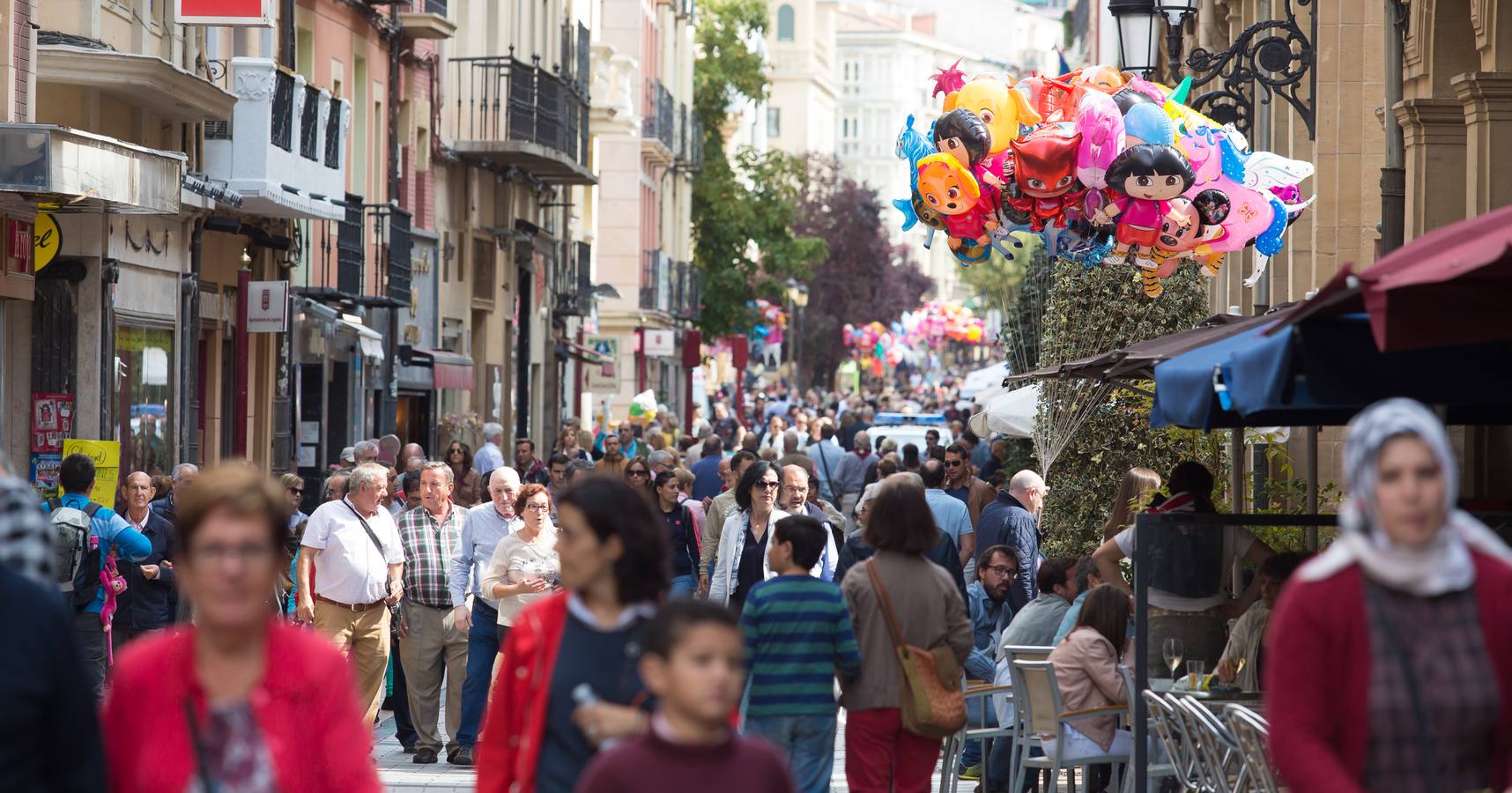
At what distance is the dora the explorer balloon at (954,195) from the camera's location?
41.9 feet

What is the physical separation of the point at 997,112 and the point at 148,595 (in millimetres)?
5744

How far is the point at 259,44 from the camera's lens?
Answer: 84.1ft

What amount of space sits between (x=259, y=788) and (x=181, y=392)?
18.8 metres

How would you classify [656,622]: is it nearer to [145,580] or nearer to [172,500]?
[145,580]

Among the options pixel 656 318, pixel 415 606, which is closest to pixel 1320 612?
pixel 415 606

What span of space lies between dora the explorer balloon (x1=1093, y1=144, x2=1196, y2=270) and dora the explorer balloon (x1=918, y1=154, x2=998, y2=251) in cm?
64

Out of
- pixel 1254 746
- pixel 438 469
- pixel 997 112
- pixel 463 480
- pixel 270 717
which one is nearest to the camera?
pixel 270 717

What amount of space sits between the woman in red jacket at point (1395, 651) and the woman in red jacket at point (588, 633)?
1539 millimetres

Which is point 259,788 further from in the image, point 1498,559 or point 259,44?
point 259,44

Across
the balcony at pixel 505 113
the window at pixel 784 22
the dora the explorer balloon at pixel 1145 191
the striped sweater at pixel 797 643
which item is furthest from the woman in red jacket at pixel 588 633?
the window at pixel 784 22

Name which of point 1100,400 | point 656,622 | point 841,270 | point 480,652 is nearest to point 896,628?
point 656,622

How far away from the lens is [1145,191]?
1227cm

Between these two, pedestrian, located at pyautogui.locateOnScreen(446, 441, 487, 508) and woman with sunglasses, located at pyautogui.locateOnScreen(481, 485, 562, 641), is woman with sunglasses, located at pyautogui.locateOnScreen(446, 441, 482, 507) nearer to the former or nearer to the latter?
pedestrian, located at pyautogui.locateOnScreen(446, 441, 487, 508)

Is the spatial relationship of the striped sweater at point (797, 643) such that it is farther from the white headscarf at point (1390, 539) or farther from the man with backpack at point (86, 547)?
the man with backpack at point (86, 547)
